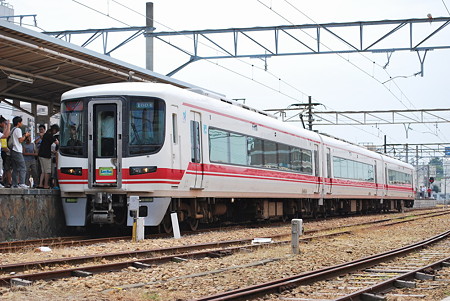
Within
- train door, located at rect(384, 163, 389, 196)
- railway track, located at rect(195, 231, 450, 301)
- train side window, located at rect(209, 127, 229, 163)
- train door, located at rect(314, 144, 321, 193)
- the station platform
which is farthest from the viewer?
train door, located at rect(384, 163, 389, 196)

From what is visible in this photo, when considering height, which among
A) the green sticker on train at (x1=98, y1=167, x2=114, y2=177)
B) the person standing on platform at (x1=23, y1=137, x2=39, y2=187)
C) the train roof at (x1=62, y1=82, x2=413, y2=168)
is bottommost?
the green sticker on train at (x1=98, y1=167, x2=114, y2=177)

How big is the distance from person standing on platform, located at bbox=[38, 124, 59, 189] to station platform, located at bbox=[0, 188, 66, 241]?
78 centimetres

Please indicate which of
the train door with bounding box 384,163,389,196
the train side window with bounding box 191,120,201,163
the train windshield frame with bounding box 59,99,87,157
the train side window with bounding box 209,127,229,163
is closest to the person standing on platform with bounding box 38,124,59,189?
the train windshield frame with bounding box 59,99,87,157

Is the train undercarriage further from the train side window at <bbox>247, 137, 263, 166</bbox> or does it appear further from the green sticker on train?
the train side window at <bbox>247, 137, 263, 166</bbox>

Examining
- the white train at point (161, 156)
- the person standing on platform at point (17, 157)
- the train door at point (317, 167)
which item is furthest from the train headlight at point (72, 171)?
the train door at point (317, 167)

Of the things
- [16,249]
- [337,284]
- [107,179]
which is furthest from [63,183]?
[337,284]

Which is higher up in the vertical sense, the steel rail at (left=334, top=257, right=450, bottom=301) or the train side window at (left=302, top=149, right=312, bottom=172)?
the train side window at (left=302, top=149, right=312, bottom=172)

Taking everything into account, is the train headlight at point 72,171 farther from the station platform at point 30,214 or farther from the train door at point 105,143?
the station platform at point 30,214

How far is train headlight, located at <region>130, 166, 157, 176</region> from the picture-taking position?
14.2 m

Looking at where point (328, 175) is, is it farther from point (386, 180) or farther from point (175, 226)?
point (175, 226)

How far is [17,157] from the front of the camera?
46.8 ft

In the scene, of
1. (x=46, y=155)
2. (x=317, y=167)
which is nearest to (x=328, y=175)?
(x=317, y=167)

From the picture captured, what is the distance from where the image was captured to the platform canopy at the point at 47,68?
14234mm

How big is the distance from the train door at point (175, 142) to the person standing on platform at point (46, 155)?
9.17ft
